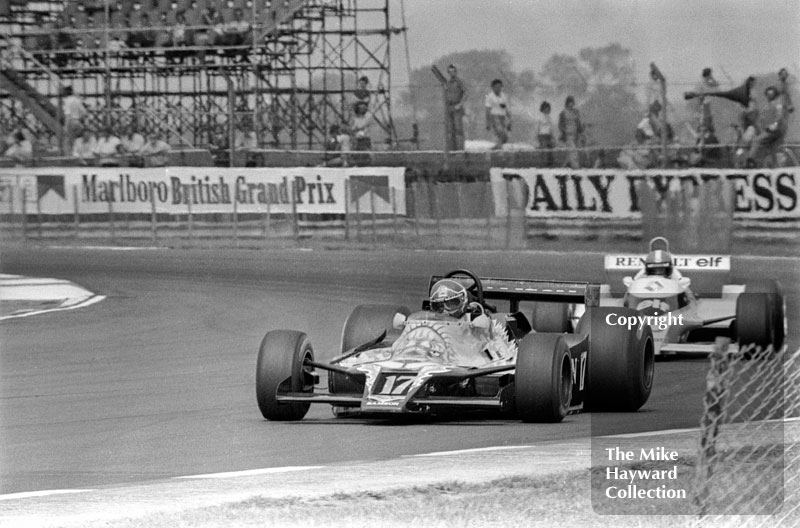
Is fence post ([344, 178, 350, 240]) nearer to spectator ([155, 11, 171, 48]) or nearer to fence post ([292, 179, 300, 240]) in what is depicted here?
fence post ([292, 179, 300, 240])

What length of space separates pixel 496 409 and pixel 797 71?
548 inches

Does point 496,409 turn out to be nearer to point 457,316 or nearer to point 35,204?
point 457,316

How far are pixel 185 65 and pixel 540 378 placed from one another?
20.3 metres

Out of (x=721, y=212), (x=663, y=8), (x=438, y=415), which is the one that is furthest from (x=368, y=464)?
(x=721, y=212)

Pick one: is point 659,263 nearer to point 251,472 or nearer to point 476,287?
point 476,287

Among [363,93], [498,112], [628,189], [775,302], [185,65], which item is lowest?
[775,302]

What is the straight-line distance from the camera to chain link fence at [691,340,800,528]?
578cm

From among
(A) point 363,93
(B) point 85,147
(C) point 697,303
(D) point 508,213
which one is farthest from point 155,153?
(C) point 697,303

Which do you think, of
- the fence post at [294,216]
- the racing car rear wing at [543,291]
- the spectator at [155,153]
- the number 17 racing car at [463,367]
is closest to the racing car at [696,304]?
the racing car rear wing at [543,291]

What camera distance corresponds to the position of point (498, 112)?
861 inches

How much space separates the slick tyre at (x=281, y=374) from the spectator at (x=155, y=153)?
17.7 metres

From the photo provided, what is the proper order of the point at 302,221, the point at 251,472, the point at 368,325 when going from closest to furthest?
the point at 251,472, the point at 368,325, the point at 302,221

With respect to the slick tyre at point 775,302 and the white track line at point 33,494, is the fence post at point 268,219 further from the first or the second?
the white track line at point 33,494

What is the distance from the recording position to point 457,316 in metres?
9.69
